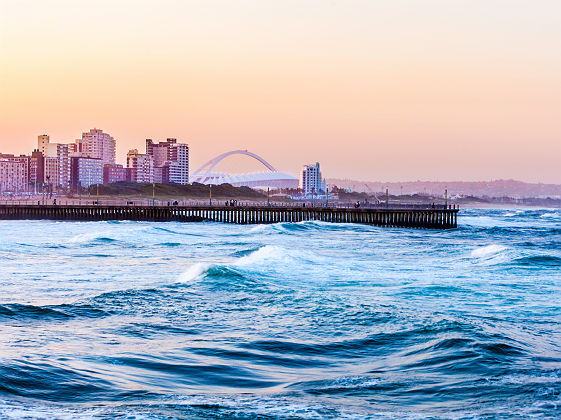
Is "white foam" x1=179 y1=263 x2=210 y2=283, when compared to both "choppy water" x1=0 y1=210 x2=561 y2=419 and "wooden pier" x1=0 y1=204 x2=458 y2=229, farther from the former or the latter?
"wooden pier" x1=0 y1=204 x2=458 y2=229

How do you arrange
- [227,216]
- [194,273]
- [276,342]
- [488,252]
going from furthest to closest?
[227,216]
[488,252]
[194,273]
[276,342]

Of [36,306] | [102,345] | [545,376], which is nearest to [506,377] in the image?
A: [545,376]

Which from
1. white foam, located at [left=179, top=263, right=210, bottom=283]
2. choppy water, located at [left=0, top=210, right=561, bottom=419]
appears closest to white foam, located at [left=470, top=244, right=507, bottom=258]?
choppy water, located at [left=0, top=210, right=561, bottom=419]

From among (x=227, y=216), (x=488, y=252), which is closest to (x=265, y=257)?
(x=488, y=252)

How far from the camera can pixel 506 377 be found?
1165cm

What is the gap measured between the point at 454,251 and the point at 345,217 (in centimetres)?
4023

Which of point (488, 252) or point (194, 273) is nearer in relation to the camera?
point (194, 273)

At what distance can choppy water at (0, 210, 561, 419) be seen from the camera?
10.1 m

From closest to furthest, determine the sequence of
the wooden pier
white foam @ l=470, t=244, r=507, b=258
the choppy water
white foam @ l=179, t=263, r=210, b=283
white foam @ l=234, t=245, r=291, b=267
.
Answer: the choppy water → white foam @ l=179, t=263, r=210, b=283 → white foam @ l=234, t=245, r=291, b=267 → white foam @ l=470, t=244, r=507, b=258 → the wooden pier

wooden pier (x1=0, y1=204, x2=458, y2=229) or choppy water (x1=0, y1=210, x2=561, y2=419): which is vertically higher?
wooden pier (x1=0, y1=204, x2=458, y2=229)

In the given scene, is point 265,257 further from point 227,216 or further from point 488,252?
point 227,216

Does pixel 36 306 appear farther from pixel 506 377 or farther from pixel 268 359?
pixel 506 377

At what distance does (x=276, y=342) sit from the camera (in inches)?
555

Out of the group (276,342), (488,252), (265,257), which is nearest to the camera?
(276,342)
